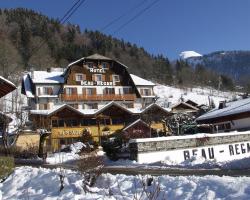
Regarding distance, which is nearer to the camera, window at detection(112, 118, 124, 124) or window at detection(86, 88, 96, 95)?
window at detection(112, 118, 124, 124)

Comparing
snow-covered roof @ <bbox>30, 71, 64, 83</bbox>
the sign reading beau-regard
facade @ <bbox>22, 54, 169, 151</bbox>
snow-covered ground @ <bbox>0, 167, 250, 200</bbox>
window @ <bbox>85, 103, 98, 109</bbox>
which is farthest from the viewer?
window @ <bbox>85, 103, 98, 109</bbox>

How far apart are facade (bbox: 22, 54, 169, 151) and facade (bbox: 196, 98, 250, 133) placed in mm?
9882

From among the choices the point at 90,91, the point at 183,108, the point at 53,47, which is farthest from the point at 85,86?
the point at 53,47

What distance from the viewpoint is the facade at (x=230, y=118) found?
4416 centimetres

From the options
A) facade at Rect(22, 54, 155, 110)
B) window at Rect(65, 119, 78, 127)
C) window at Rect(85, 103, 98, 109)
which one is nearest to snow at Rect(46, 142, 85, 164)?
window at Rect(65, 119, 78, 127)

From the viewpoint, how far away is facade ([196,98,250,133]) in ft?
145

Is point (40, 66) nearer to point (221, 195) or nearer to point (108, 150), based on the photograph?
point (108, 150)

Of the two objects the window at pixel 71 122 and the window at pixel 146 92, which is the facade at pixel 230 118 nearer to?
the window at pixel 71 122

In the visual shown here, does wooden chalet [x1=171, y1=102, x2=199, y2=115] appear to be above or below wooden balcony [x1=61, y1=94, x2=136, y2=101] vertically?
below

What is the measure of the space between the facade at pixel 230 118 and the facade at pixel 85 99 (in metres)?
9.88

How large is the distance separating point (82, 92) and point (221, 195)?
56554 millimetres

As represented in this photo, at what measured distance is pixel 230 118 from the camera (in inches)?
1829

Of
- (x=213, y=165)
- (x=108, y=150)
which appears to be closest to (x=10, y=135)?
(x=108, y=150)

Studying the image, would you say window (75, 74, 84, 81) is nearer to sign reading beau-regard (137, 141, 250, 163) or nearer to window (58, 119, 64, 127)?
window (58, 119, 64, 127)
